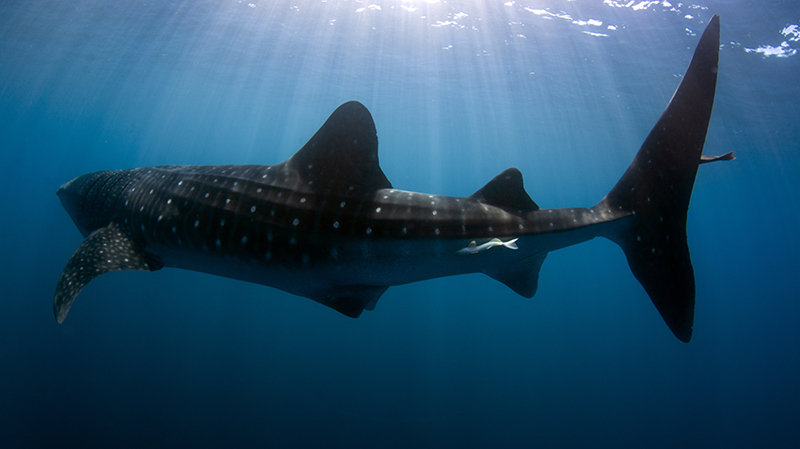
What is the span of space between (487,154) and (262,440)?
184ft

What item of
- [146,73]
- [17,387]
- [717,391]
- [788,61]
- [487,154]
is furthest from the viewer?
[487,154]

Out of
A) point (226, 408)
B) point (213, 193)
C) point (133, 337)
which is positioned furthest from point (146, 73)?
point (213, 193)

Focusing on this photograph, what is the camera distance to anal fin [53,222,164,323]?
A: 343 centimetres

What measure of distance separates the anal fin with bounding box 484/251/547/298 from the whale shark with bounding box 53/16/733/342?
0.04ft

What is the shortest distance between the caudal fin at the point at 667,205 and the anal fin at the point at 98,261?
492 centimetres

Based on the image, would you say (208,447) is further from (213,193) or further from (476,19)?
(476,19)

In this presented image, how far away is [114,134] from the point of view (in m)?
84.4

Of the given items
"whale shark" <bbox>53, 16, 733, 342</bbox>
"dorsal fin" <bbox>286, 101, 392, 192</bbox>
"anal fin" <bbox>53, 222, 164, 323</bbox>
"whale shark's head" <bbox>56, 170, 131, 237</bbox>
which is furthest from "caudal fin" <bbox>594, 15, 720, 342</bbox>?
"whale shark's head" <bbox>56, 170, 131, 237</bbox>

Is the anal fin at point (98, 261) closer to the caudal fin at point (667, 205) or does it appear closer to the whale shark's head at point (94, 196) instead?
the whale shark's head at point (94, 196)

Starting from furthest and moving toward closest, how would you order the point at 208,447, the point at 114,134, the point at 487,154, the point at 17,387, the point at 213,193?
the point at 114,134
the point at 487,154
the point at 17,387
the point at 208,447
the point at 213,193

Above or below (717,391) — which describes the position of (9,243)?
below

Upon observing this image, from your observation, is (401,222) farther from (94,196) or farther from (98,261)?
(94,196)

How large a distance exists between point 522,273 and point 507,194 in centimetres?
90

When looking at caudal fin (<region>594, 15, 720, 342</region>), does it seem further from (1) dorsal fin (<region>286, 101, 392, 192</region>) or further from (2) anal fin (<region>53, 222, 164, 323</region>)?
(2) anal fin (<region>53, 222, 164, 323</region>)
